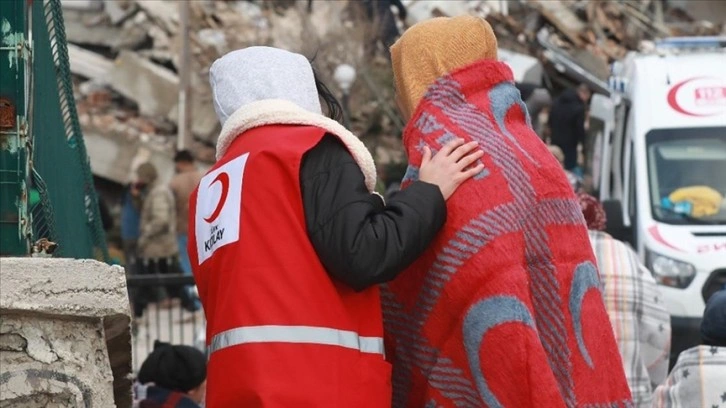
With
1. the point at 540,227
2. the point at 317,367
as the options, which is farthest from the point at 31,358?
the point at 540,227

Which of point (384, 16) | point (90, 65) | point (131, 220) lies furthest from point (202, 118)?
point (131, 220)

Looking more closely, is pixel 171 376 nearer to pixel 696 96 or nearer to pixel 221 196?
pixel 221 196

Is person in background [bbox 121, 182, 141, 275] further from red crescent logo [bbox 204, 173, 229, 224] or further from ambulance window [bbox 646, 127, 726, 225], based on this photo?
red crescent logo [bbox 204, 173, 229, 224]

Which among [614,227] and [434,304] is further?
[614,227]

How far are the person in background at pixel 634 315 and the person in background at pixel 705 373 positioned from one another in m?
0.61

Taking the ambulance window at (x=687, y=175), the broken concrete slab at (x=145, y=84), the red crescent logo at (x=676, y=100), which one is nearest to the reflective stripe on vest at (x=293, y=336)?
the ambulance window at (x=687, y=175)

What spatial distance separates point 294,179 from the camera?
3855 millimetres

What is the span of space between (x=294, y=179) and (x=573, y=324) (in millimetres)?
793

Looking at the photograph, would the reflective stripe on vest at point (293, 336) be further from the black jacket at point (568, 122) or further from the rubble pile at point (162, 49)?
the rubble pile at point (162, 49)

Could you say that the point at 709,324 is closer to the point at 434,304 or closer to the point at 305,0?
the point at 434,304

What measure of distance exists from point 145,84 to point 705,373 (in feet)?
67.7

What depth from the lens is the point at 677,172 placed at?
468 inches

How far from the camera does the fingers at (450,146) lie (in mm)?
4082

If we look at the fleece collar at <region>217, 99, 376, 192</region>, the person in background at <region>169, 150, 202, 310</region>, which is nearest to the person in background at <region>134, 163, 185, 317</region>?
the person in background at <region>169, 150, 202, 310</region>
